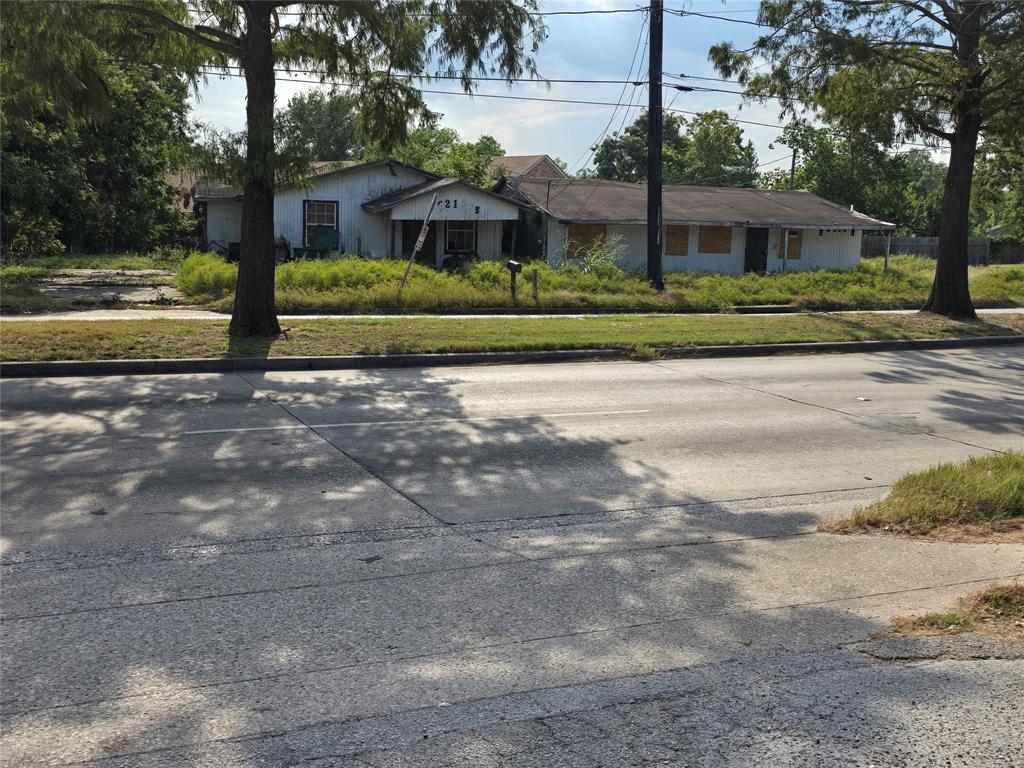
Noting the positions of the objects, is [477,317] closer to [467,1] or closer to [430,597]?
[467,1]

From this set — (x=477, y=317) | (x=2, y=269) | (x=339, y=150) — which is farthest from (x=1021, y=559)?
(x=339, y=150)

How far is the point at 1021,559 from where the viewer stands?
237 inches

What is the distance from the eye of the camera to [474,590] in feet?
17.8

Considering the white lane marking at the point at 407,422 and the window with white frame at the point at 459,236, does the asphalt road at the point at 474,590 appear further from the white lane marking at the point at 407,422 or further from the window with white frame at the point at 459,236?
the window with white frame at the point at 459,236

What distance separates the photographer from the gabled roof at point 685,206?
112ft

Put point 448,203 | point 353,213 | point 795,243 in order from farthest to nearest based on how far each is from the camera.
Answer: point 795,243 → point 353,213 → point 448,203

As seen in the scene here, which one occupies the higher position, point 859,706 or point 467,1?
point 467,1

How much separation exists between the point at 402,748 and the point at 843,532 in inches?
165

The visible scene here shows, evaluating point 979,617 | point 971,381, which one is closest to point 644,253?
point 971,381

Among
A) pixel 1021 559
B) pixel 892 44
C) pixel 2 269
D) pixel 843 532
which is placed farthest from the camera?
pixel 2 269

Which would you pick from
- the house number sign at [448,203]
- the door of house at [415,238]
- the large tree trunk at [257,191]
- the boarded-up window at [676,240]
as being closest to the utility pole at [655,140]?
the house number sign at [448,203]

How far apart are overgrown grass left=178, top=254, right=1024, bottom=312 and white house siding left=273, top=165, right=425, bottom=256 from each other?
6275 millimetres

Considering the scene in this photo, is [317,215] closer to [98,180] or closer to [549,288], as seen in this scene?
[98,180]

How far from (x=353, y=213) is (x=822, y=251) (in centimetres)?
1841
